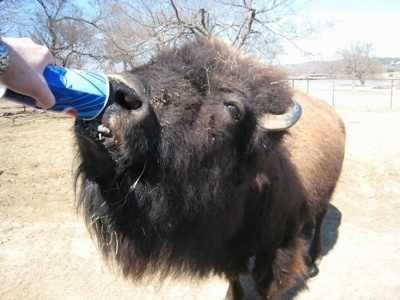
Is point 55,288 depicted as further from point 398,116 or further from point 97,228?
point 398,116

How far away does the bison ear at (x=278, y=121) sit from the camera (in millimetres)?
2770

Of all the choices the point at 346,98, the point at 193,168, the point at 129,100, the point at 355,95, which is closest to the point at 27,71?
the point at 129,100

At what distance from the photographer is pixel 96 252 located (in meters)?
5.40

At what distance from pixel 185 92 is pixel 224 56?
662mm

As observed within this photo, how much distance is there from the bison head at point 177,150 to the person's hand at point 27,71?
0.46 meters

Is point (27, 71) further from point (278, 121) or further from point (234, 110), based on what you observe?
point (278, 121)

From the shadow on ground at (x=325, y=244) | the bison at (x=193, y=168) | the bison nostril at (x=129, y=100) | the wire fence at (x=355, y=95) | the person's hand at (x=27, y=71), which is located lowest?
the wire fence at (x=355, y=95)

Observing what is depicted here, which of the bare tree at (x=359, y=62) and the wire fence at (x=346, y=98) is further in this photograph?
the bare tree at (x=359, y=62)

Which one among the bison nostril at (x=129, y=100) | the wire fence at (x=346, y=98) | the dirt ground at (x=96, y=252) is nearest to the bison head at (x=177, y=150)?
the bison nostril at (x=129, y=100)

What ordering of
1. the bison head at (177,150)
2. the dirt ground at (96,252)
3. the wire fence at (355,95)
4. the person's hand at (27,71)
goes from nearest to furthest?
1. the person's hand at (27,71)
2. the bison head at (177,150)
3. the dirt ground at (96,252)
4. the wire fence at (355,95)

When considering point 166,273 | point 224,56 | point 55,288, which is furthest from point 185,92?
point 55,288

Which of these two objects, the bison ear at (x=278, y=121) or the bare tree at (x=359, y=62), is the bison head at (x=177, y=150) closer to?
the bison ear at (x=278, y=121)

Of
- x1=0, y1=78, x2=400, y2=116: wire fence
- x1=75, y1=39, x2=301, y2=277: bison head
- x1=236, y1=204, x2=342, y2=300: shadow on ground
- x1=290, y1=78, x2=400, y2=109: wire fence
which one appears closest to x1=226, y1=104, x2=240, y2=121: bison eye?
x1=75, y1=39, x2=301, y2=277: bison head

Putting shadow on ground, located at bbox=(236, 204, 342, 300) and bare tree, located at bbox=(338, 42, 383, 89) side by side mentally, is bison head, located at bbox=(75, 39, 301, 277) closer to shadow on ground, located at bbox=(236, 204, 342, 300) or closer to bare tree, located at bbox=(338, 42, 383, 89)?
shadow on ground, located at bbox=(236, 204, 342, 300)
